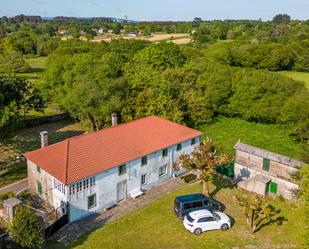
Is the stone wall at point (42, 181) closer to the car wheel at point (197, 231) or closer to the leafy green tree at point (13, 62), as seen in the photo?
the car wheel at point (197, 231)

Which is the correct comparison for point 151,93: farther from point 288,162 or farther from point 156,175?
point 288,162

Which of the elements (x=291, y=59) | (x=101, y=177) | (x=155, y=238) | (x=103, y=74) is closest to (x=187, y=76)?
(x=103, y=74)

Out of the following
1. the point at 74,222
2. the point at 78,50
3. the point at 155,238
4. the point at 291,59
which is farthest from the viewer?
the point at 291,59

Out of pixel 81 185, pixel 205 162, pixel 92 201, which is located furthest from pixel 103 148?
pixel 205 162

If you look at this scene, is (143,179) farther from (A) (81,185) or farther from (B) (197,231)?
(B) (197,231)

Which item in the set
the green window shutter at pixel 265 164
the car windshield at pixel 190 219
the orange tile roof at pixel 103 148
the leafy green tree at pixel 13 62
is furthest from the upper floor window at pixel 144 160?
the leafy green tree at pixel 13 62

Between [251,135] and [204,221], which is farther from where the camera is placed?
[251,135]

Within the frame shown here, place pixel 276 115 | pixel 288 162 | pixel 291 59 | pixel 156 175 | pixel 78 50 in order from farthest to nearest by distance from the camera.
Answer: pixel 291 59 → pixel 78 50 → pixel 276 115 → pixel 156 175 → pixel 288 162
